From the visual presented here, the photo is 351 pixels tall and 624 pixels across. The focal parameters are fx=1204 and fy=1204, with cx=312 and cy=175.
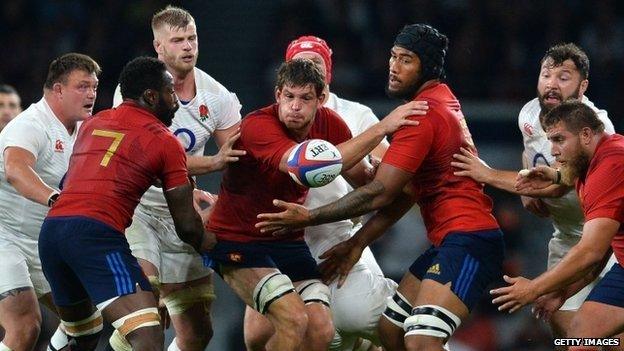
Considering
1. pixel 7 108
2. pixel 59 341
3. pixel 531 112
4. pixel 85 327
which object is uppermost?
pixel 531 112

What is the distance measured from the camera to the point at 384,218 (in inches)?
278

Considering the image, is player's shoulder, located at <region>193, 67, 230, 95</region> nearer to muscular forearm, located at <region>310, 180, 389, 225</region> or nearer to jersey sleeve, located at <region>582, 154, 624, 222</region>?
muscular forearm, located at <region>310, 180, 389, 225</region>

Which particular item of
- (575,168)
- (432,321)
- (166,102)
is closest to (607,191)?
(575,168)

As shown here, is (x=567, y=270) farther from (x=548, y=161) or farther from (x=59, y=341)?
(x=59, y=341)

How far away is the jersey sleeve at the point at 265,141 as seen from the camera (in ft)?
21.4

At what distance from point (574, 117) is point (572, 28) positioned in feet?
22.8

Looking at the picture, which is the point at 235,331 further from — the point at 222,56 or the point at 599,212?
the point at 599,212

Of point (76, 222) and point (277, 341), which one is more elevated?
point (76, 222)

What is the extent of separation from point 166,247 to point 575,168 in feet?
9.22

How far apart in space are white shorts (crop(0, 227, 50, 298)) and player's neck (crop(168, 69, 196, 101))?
1.33 metres

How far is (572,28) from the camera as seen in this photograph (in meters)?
13.2

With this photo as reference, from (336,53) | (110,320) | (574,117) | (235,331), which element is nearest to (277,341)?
(110,320)

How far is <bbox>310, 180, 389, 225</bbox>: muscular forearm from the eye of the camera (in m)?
6.55

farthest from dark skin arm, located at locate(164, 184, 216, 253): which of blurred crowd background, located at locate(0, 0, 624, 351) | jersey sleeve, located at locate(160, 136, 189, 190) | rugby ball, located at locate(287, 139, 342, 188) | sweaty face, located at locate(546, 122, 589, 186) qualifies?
blurred crowd background, located at locate(0, 0, 624, 351)
